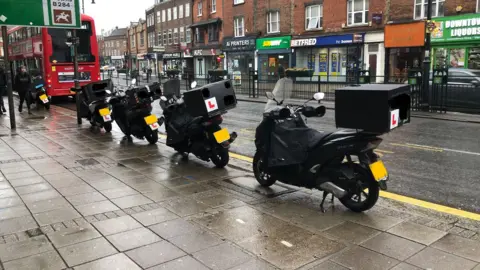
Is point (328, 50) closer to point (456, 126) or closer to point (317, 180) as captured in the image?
point (456, 126)

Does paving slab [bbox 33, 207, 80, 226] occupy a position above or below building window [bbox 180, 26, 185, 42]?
below

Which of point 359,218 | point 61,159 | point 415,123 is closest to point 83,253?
point 359,218

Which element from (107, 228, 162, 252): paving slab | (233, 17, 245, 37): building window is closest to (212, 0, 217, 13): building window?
(233, 17, 245, 37): building window

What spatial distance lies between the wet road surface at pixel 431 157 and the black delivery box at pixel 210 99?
197 cm

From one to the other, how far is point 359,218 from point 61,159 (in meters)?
5.76

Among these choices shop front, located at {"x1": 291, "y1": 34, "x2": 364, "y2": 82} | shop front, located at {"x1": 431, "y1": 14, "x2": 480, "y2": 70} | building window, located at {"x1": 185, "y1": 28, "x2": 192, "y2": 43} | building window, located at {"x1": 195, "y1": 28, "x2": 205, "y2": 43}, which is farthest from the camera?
building window, located at {"x1": 185, "y1": 28, "x2": 192, "y2": 43}

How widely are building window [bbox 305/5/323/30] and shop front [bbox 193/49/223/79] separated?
13.2 meters

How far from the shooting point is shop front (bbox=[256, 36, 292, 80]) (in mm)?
34366

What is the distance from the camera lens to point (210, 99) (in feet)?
22.0

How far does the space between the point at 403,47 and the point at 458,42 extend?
334 centimetres

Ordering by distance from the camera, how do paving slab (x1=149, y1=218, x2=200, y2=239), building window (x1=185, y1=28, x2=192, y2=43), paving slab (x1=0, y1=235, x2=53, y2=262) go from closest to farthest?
paving slab (x1=0, y1=235, x2=53, y2=262), paving slab (x1=149, y1=218, x2=200, y2=239), building window (x1=185, y1=28, x2=192, y2=43)

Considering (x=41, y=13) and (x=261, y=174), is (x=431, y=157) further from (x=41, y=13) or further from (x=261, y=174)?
(x=41, y=13)

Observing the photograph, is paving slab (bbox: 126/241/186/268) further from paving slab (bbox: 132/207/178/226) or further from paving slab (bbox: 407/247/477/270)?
paving slab (bbox: 407/247/477/270)

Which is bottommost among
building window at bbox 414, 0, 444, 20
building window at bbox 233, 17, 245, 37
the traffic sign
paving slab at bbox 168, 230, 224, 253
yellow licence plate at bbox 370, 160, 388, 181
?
paving slab at bbox 168, 230, 224, 253
